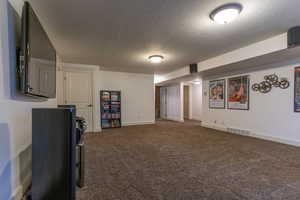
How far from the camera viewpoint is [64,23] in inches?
95.2

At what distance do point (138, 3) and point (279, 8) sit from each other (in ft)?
6.37

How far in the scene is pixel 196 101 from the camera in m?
8.43

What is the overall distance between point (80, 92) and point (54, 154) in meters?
4.05

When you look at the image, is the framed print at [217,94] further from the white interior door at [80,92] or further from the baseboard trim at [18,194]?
the baseboard trim at [18,194]

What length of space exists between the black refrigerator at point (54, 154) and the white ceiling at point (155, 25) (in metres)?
1.53

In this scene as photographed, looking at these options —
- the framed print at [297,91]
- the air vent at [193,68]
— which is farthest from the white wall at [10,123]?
the framed print at [297,91]

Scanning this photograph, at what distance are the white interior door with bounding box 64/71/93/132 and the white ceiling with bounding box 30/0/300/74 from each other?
1303 millimetres

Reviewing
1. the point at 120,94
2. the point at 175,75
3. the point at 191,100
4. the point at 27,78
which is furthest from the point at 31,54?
the point at 191,100

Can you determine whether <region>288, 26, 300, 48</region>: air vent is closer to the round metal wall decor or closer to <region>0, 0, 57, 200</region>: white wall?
→ the round metal wall decor

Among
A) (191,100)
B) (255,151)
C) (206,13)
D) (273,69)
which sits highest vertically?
(206,13)

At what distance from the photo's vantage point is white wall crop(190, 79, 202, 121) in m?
8.18

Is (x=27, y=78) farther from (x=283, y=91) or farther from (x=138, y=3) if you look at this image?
(x=283, y=91)

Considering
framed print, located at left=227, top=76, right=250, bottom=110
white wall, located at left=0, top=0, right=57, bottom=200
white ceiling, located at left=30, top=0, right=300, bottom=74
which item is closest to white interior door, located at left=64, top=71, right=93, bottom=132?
white ceiling, located at left=30, top=0, right=300, bottom=74

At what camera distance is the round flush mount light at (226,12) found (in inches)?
76.7
